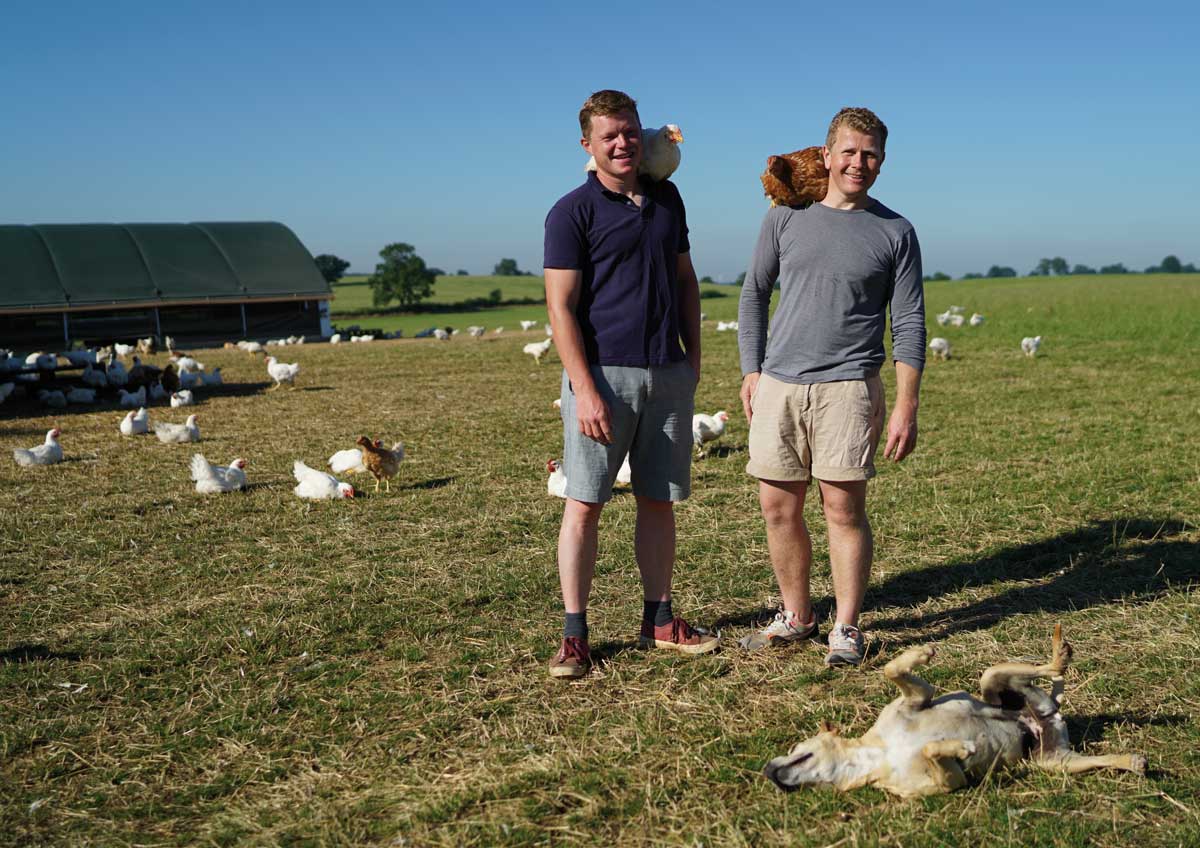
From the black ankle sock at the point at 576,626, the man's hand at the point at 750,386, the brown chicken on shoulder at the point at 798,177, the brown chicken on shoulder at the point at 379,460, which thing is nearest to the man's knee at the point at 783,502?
the man's hand at the point at 750,386

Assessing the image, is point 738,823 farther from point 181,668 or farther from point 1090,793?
point 181,668

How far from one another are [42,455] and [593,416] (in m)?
8.23

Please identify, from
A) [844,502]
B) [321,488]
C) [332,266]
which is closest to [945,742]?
[844,502]

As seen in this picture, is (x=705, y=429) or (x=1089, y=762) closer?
(x=1089, y=762)

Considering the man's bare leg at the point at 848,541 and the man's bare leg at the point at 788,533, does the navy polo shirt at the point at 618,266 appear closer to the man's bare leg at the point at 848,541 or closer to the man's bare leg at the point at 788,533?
the man's bare leg at the point at 788,533

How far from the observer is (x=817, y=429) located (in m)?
4.04

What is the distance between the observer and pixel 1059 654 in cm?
308

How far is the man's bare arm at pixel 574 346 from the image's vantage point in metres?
3.83

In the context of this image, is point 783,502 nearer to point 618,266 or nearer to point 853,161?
point 618,266

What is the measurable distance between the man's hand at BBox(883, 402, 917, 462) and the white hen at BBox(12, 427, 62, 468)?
907 cm

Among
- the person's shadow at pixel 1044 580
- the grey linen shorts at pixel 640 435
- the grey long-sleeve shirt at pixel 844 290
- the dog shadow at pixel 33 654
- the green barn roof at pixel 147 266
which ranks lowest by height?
the dog shadow at pixel 33 654

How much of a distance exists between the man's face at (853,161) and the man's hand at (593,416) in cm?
137

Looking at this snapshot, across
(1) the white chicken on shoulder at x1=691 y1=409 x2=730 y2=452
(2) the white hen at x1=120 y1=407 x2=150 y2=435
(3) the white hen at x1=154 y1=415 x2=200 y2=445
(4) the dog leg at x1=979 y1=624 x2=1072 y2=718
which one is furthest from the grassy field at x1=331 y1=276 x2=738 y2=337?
(4) the dog leg at x1=979 y1=624 x2=1072 y2=718

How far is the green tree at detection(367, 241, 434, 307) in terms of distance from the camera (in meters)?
61.0
